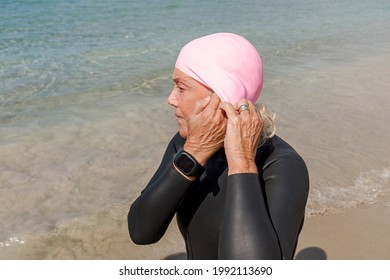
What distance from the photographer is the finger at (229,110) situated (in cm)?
210

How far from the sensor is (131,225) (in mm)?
2404

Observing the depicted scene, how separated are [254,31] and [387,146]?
10.5m

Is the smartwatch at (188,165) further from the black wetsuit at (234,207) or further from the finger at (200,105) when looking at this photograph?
the finger at (200,105)

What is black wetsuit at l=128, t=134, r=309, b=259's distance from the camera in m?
1.89

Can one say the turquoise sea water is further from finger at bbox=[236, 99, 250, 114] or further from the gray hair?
finger at bbox=[236, 99, 250, 114]

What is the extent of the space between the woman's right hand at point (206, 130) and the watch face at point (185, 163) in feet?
0.14

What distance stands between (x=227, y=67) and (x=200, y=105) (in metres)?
0.24

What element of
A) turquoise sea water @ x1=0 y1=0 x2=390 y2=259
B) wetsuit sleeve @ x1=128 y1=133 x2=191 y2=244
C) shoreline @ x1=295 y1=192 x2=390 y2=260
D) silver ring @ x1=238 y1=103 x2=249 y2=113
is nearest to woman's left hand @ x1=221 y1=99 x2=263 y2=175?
silver ring @ x1=238 y1=103 x2=249 y2=113

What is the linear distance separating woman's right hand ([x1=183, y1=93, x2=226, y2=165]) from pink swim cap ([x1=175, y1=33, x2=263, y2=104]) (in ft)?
0.24

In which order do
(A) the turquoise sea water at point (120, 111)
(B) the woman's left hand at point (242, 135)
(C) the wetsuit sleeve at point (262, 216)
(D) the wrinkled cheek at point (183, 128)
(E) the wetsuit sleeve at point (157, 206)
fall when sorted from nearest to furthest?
(C) the wetsuit sleeve at point (262, 216), (B) the woman's left hand at point (242, 135), (E) the wetsuit sleeve at point (157, 206), (D) the wrinkled cheek at point (183, 128), (A) the turquoise sea water at point (120, 111)

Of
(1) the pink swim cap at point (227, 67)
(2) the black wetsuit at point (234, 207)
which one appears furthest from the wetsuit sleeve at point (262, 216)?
(1) the pink swim cap at point (227, 67)

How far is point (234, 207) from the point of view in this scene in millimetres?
1920

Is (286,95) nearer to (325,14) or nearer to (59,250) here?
(59,250)

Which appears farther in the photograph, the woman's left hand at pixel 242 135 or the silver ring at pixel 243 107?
the silver ring at pixel 243 107
